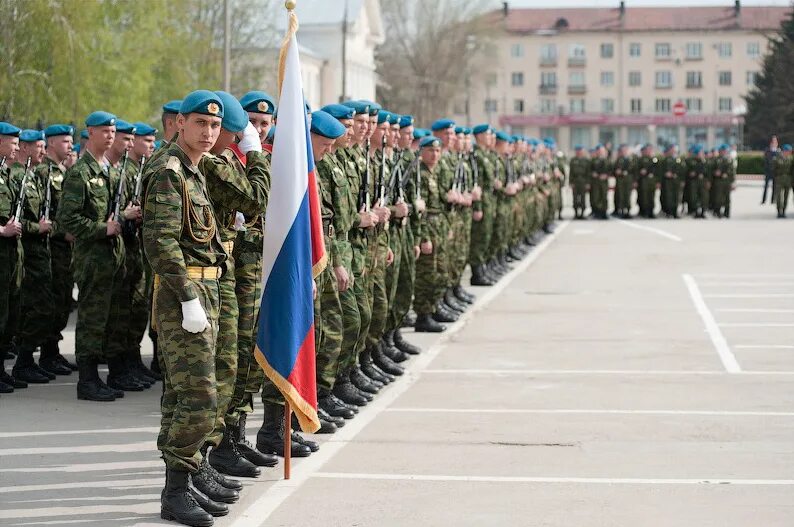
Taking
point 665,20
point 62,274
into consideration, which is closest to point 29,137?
point 62,274

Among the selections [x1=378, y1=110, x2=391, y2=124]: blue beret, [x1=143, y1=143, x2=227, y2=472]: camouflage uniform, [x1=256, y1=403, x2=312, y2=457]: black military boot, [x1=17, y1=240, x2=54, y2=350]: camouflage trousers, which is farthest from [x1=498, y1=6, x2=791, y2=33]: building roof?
[x1=143, y1=143, x2=227, y2=472]: camouflage uniform

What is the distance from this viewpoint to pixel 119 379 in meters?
11.5

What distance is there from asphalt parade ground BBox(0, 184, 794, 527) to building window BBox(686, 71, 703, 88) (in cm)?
12117

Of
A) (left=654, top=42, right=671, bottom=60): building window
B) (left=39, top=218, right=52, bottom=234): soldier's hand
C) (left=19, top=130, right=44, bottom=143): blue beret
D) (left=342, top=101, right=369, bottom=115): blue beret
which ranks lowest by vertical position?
(left=39, top=218, right=52, bottom=234): soldier's hand

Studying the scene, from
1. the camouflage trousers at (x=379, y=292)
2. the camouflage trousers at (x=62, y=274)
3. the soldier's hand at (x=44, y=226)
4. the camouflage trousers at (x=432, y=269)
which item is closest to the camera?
the camouflage trousers at (x=379, y=292)

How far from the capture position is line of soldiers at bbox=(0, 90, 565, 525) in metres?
7.27

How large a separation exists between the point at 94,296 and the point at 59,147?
1770 mm

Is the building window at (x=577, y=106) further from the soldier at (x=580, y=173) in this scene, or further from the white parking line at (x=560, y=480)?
the white parking line at (x=560, y=480)

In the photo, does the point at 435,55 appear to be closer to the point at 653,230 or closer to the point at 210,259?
the point at 653,230

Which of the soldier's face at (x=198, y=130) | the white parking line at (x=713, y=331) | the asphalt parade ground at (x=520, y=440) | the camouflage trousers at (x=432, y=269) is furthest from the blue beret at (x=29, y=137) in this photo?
the white parking line at (x=713, y=331)

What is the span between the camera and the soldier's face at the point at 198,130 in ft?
24.1

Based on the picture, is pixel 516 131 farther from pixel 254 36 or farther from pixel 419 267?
pixel 419 267

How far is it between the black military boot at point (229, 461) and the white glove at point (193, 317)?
1.27 m

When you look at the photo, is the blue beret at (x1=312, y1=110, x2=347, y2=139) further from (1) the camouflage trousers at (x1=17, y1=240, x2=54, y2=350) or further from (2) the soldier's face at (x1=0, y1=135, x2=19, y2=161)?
(1) the camouflage trousers at (x1=17, y1=240, x2=54, y2=350)
